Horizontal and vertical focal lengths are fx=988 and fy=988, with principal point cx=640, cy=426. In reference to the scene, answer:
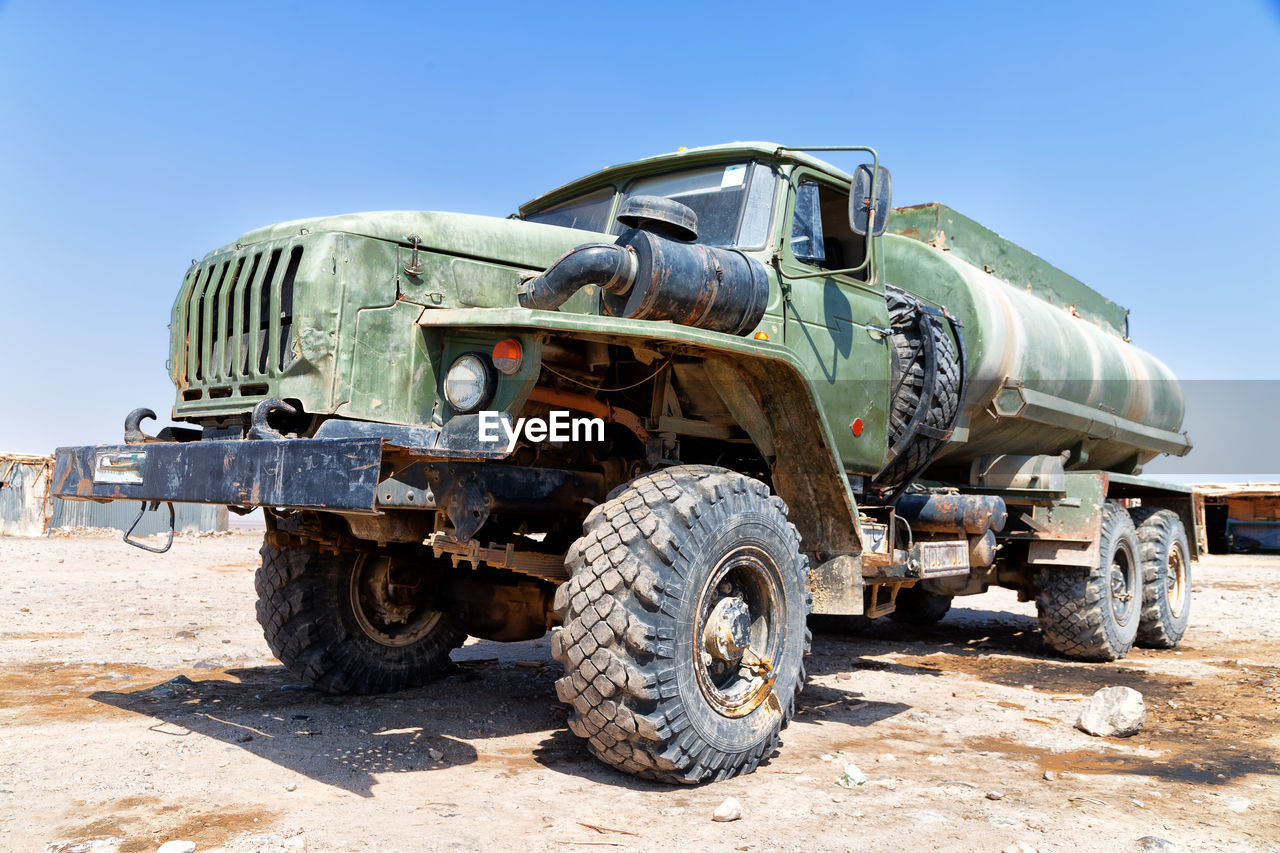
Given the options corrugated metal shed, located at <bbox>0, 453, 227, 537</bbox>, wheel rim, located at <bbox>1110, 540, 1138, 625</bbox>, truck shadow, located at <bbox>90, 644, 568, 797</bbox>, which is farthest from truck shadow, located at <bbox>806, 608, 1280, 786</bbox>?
corrugated metal shed, located at <bbox>0, 453, 227, 537</bbox>

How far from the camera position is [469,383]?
3.91 m

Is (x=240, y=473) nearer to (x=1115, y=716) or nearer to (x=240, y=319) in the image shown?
(x=240, y=319)

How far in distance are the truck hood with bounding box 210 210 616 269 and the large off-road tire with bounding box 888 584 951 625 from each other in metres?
6.93

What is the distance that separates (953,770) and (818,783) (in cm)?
73

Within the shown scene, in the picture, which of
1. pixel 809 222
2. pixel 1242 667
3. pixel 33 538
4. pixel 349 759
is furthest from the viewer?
pixel 33 538

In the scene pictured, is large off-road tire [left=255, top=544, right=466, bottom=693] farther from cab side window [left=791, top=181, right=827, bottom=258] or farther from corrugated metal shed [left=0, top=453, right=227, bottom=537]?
corrugated metal shed [left=0, top=453, right=227, bottom=537]

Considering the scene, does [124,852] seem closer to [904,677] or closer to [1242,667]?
[904,677]

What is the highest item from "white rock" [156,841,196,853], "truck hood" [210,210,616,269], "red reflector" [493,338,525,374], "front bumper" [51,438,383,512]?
"truck hood" [210,210,616,269]

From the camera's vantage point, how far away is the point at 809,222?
5621 millimetres

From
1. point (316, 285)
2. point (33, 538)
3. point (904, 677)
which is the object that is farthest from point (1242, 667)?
point (33, 538)

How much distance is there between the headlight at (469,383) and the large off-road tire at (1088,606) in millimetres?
6141

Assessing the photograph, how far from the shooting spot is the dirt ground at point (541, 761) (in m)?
3.37

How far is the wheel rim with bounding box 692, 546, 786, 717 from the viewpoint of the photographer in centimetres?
416

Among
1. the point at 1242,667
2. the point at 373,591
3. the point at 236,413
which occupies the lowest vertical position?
the point at 1242,667
